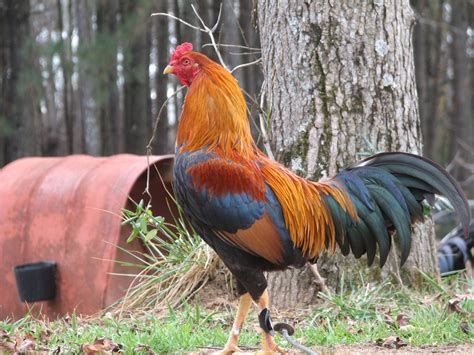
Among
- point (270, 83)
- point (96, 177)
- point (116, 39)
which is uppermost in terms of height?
point (116, 39)

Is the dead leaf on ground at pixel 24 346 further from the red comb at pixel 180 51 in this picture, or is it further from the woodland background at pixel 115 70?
the woodland background at pixel 115 70

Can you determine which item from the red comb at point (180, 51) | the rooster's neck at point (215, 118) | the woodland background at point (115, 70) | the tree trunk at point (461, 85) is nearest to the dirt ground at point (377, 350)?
the rooster's neck at point (215, 118)

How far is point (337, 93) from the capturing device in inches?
207

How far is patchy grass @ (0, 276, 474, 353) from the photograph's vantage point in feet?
13.3

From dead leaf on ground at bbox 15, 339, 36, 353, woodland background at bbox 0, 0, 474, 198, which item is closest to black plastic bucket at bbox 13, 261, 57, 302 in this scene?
dead leaf on ground at bbox 15, 339, 36, 353

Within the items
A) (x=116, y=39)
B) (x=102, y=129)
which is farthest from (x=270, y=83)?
(x=102, y=129)

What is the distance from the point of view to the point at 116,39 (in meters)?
18.4

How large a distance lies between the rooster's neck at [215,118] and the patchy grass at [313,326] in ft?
3.59

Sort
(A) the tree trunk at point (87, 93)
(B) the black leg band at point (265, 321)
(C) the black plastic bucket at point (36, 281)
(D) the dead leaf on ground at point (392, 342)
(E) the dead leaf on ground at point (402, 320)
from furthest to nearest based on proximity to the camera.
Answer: (A) the tree trunk at point (87, 93) → (C) the black plastic bucket at point (36, 281) → (E) the dead leaf on ground at point (402, 320) → (D) the dead leaf on ground at point (392, 342) → (B) the black leg band at point (265, 321)

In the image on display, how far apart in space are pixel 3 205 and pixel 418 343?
480 centimetres

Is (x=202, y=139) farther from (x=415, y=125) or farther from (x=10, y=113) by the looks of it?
(x=10, y=113)

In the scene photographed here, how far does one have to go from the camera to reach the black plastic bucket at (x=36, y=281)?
6.76 metres

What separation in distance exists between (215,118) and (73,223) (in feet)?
11.3

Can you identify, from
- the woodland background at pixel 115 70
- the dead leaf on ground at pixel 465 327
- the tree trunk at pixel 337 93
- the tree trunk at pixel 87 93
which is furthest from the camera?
the tree trunk at pixel 87 93
